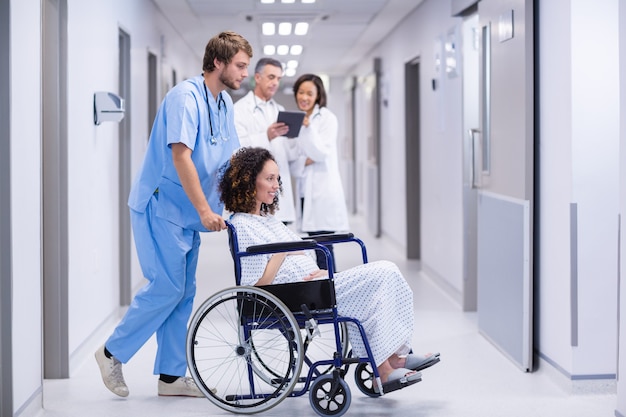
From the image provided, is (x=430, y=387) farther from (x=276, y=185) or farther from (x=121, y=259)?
(x=121, y=259)

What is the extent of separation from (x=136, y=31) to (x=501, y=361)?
3437mm

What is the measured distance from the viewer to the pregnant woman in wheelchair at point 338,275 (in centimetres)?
333

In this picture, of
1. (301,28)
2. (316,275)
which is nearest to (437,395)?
(316,275)

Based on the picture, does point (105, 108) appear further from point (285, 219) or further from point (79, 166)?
point (285, 219)

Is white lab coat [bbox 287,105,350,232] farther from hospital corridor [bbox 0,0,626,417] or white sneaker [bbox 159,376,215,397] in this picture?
white sneaker [bbox 159,376,215,397]

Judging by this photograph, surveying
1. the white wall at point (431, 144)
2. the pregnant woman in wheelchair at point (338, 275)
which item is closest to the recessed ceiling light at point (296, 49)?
the white wall at point (431, 144)

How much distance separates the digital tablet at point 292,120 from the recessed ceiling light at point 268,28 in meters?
3.96

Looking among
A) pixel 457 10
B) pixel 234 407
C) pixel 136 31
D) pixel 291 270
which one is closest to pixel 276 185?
pixel 291 270

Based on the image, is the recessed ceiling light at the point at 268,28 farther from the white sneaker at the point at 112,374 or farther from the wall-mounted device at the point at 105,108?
the white sneaker at the point at 112,374

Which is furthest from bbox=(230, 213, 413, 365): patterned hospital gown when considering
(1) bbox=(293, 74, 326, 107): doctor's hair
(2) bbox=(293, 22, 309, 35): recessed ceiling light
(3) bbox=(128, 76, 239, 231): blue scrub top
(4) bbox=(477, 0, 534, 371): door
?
(2) bbox=(293, 22, 309, 35): recessed ceiling light

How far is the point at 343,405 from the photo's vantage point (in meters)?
3.37

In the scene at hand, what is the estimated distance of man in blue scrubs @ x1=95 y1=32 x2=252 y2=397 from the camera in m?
3.59

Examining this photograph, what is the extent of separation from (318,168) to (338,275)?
5.96 ft

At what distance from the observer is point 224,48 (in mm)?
3611
